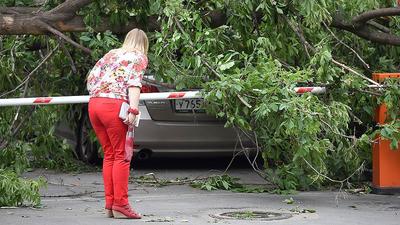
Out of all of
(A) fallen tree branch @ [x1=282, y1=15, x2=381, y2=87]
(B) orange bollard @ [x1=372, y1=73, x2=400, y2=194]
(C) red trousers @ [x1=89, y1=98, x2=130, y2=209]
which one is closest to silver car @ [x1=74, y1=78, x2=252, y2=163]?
(B) orange bollard @ [x1=372, y1=73, x2=400, y2=194]

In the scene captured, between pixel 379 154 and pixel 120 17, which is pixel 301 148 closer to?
pixel 379 154

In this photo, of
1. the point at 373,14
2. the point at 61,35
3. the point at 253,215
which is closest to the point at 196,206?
the point at 253,215

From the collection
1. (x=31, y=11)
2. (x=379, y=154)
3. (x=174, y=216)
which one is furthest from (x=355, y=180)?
(x=31, y=11)

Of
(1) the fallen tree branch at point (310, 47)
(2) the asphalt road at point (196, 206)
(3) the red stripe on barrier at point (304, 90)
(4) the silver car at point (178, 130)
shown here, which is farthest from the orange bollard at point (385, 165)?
(4) the silver car at point (178, 130)

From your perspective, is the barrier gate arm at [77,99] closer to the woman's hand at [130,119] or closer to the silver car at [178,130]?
the woman's hand at [130,119]

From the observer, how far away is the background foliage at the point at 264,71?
8305mm

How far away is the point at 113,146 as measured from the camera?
26.6ft

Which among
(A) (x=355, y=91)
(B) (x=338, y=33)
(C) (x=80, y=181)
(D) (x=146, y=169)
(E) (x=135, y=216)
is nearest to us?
(E) (x=135, y=216)

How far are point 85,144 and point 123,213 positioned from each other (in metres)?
4.74

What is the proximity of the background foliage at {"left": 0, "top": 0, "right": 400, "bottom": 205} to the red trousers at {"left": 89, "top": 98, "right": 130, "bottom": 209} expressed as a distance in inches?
32.3

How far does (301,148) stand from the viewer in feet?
27.3

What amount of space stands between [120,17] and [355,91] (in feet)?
7.75

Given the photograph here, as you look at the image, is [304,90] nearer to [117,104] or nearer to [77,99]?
[117,104]

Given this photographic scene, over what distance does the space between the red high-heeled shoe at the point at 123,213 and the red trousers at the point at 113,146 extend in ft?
0.11
